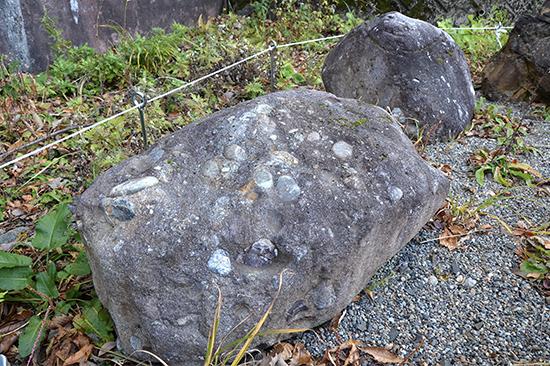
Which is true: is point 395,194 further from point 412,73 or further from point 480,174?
point 412,73

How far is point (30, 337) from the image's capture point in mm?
1735

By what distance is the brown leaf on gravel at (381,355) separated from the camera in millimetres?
1725

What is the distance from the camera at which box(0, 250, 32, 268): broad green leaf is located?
1843 mm

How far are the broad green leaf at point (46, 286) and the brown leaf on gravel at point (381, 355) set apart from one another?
59.4 inches

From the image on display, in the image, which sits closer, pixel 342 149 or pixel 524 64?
pixel 342 149

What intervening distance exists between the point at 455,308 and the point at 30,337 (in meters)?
2.02

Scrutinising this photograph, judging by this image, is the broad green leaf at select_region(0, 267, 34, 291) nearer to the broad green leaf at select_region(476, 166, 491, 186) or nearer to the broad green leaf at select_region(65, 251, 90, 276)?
the broad green leaf at select_region(65, 251, 90, 276)

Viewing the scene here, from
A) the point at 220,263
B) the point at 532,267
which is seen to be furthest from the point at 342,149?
the point at 532,267

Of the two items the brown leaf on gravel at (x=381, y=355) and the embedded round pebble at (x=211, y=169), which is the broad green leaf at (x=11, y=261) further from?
the brown leaf on gravel at (x=381, y=355)

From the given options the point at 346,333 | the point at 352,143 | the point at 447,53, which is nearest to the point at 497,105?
→ the point at 447,53

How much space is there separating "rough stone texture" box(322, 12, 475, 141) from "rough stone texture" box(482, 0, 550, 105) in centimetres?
83

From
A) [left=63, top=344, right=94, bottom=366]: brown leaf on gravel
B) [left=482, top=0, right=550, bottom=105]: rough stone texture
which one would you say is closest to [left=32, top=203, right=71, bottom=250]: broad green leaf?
[left=63, top=344, right=94, bottom=366]: brown leaf on gravel

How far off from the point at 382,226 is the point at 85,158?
233 cm

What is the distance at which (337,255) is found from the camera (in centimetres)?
166
